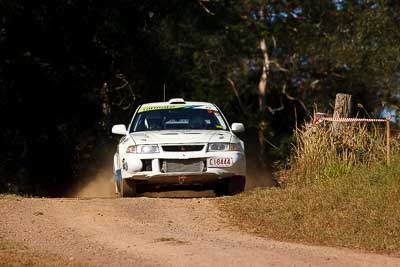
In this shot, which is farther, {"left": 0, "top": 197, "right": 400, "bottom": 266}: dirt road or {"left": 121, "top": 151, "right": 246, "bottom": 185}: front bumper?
{"left": 121, "top": 151, "right": 246, "bottom": 185}: front bumper

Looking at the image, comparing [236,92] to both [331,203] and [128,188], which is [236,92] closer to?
[128,188]

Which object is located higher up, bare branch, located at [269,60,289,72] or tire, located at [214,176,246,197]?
bare branch, located at [269,60,289,72]

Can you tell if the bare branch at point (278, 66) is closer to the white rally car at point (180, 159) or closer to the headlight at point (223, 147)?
the white rally car at point (180, 159)

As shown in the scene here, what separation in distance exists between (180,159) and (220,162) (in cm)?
58

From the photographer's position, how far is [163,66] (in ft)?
96.2

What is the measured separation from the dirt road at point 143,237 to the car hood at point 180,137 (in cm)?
86

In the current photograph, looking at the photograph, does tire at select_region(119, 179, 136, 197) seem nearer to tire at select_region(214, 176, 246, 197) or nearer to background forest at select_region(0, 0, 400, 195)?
tire at select_region(214, 176, 246, 197)

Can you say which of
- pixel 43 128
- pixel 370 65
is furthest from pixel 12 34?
pixel 370 65

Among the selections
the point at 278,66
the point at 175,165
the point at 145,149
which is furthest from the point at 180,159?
the point at 278,66

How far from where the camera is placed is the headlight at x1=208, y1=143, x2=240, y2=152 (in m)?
14.2

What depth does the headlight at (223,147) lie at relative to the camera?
1417 centimetres

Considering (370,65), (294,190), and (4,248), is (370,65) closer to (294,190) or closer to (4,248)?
(294,190)

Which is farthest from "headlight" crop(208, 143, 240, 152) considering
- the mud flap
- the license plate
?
the mud flap

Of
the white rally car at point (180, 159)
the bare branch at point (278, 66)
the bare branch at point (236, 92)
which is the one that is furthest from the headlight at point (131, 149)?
the bare branch at point (236, 92)
